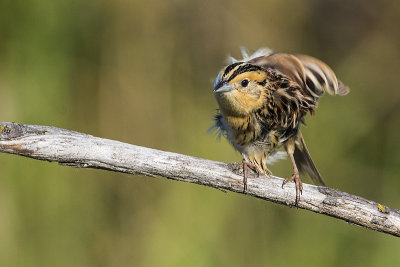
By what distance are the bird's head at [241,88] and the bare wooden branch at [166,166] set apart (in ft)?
1.93

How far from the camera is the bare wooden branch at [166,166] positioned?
107 inches

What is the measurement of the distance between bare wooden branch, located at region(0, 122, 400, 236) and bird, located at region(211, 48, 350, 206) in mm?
337

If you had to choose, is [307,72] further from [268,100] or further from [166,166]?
[166,166]

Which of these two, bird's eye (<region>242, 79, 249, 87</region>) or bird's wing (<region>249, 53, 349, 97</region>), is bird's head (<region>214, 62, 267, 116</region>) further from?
bird's wing (<region>249, 53, 349, 97</region>)

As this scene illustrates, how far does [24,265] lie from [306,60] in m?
2.67

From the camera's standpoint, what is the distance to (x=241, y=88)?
3.45m

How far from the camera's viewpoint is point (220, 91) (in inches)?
134

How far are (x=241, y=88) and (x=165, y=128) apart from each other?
169 centimetres

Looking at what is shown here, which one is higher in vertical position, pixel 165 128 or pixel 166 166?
pixel 165 128

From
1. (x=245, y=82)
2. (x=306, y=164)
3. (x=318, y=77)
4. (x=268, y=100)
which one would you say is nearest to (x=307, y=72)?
(x=318, y=77)

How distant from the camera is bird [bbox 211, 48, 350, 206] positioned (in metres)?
3.48

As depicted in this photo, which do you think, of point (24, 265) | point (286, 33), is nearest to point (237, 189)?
point (24, 265)

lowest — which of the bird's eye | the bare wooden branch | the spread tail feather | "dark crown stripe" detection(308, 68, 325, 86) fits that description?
the bare wooden branch

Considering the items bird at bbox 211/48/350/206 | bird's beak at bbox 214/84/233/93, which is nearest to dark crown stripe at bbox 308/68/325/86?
bird at bbox 211/48/350/206
